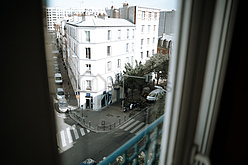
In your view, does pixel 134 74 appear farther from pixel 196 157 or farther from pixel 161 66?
pixel 196 157

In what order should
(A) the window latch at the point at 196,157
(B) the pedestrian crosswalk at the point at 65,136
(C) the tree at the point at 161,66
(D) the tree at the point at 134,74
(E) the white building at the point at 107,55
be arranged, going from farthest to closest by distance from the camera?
(D) the tree at the point at 134,74, (E) the white building at the point at 107,55, (C) the tree at the point at 161,66, (A) the window latch at the point at 196,157, (B) the pedestrian crosswalk at the point at 65,136

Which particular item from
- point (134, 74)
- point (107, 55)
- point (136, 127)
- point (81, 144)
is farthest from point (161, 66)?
point (107, 55)

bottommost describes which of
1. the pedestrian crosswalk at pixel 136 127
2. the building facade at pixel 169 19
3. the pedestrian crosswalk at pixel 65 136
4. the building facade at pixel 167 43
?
the pedestrian crosswalk at pixel 136 127

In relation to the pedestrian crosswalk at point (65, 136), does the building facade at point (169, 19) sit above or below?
above

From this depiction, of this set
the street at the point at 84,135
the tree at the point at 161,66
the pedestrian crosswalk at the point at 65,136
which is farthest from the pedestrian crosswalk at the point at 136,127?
the pedestrian crosswalk at the point at 65,136

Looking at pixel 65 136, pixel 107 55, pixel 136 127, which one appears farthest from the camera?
pixel 107 55

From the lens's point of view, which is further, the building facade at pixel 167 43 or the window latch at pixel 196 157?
the building facade at pixel 167 43

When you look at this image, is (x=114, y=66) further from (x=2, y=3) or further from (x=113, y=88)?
(x=2, y=3)

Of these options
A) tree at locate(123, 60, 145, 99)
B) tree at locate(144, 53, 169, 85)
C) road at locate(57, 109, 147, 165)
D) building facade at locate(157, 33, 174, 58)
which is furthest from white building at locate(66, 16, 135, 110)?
building facade at locate(157, 33, 174, 58)

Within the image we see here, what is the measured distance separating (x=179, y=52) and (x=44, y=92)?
30cm

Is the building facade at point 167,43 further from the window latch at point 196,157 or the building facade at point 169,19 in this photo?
the window latch at point 196,157

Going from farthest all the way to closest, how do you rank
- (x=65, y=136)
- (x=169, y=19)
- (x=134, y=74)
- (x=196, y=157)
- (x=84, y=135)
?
(x=134, y=74)
(x=84, y=135)
(x=169, y=19)
(x=196, y=157)
(x=65, y=136)

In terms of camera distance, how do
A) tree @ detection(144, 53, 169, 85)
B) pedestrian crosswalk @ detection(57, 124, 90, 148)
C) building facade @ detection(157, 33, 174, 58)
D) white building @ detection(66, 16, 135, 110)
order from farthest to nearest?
white building @ detection(66, 16, 135, 110)
tree @ detection(144, 53, 169, 85)
building facade @ detection(157, 33, 174, 58)
pedestrian crosswalk @ detection(57, 124, 90, 148)

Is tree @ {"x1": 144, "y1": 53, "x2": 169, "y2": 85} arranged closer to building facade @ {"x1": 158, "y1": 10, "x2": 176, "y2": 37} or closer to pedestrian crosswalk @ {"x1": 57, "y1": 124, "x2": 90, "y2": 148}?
building facade @ {"x1": 158, "y1": 10, "x2": 176, "y2": 37}
